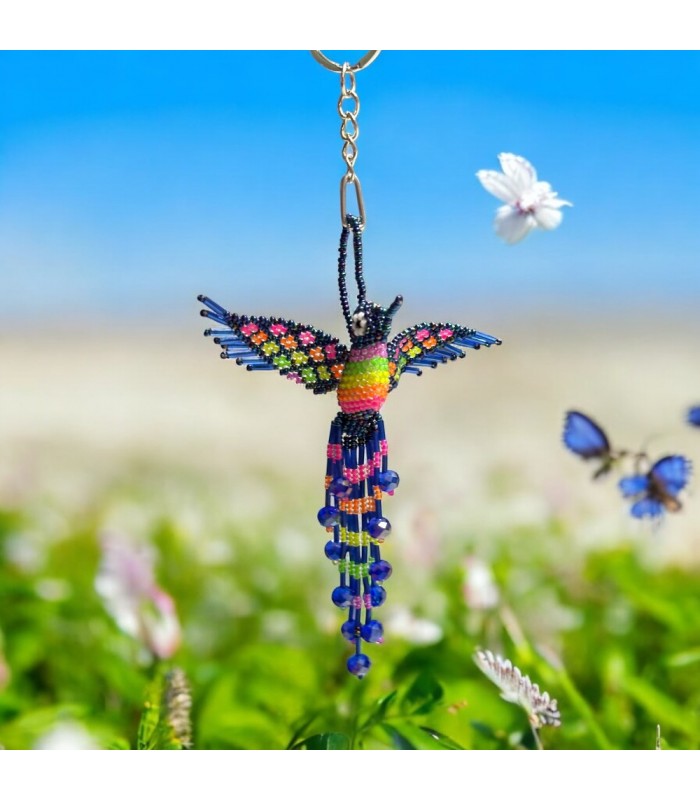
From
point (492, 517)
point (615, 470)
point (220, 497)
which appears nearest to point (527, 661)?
point (615, 470)

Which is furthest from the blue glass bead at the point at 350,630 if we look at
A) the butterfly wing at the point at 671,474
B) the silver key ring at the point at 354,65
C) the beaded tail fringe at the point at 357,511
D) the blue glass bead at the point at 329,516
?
the silver key ring at the point at 354,65

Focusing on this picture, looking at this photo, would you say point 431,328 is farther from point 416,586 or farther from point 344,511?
point 416,586

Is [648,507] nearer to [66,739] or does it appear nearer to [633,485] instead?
[633,485]

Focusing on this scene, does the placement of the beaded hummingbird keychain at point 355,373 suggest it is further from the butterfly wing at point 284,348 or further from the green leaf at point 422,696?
the green leaf at point 422,696

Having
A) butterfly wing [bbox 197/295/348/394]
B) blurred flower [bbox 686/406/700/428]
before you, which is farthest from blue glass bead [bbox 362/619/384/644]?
blurred flower [bbox 686/406/700/428]

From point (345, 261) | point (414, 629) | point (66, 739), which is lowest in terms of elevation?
point (66, 739)

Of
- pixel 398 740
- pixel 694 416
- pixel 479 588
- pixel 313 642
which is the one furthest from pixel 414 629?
pixel 694 416

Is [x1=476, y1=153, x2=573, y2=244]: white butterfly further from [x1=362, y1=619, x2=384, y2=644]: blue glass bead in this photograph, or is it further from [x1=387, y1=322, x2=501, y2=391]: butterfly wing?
[x1=362, y1=619, x2=384, y2=644]: blue glass bead
